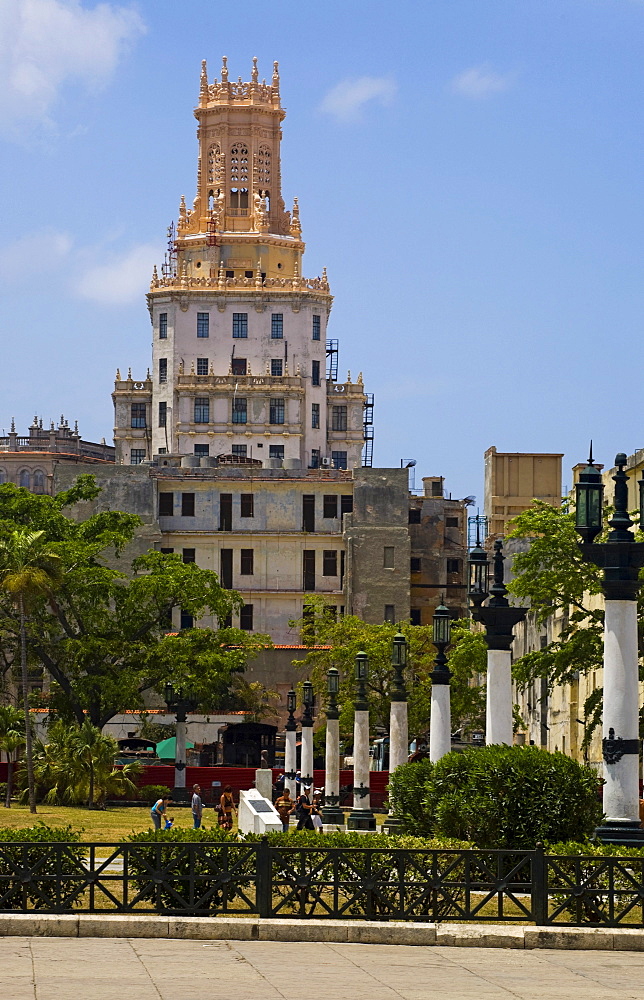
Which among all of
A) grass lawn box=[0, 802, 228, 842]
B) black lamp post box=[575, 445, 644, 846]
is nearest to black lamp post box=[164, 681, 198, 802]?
grass lawn box=[0, 802, 228, 842]

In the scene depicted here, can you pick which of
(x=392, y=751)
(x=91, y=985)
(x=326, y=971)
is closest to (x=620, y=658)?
(x=326, y=971)

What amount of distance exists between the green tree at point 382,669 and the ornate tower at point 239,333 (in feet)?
136

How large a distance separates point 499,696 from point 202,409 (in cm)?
10530

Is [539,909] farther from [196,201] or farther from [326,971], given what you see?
[196,201]

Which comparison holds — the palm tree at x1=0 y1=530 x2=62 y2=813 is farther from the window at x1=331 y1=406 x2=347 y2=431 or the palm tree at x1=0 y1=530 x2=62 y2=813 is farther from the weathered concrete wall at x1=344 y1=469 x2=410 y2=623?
the window at x1=331 y1=406 x2=347 y2=431

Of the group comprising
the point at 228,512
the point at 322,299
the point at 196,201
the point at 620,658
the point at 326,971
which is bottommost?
the point at 326,971

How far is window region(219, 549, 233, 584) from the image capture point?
107312 mm

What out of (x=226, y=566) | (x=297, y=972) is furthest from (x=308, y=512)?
(x=297, y=972)

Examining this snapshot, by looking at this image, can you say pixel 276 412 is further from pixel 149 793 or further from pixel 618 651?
pixel 618 651

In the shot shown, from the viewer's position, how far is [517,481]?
114562 millimetres

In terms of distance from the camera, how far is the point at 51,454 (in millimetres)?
149250

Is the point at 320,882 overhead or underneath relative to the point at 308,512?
underneath

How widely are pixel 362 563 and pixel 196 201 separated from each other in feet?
172

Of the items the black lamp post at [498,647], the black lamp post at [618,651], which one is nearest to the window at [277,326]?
the black lamp post at [498,647]
